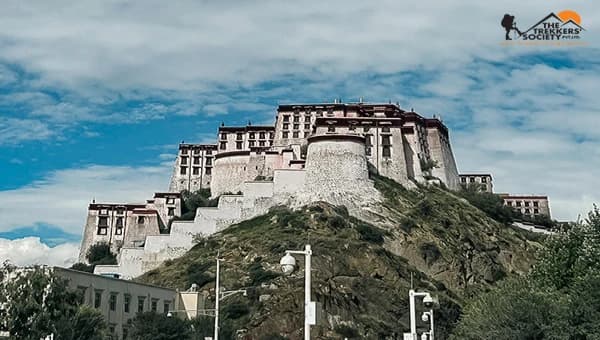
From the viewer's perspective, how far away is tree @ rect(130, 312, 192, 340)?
162ft

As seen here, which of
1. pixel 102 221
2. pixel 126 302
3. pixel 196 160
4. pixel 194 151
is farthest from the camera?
pixel 194 151

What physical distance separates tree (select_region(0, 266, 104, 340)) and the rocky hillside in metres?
15.2

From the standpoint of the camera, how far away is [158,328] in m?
49.6

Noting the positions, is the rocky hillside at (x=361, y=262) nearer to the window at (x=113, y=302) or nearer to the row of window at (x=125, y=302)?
the row of window at (x=125, y=302)

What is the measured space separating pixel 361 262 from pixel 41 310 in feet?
145

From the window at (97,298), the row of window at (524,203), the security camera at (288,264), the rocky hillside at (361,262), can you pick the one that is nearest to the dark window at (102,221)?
the rocky hillside at (361,262)

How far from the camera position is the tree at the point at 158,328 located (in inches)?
1948

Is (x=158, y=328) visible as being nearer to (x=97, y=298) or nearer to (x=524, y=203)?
(x=97, y=298)

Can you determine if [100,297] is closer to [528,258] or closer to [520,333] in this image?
[520,333]

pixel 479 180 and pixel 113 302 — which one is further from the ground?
pixel 479 180

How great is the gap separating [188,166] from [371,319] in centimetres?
6447

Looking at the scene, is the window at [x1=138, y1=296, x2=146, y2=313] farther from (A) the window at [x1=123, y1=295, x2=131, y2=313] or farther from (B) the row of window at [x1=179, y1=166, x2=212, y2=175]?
(B) the row of window at [x1=179, y1=166, x2=212, y2=175]

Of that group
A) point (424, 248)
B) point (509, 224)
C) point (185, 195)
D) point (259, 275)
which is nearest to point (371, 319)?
point (259, 275)

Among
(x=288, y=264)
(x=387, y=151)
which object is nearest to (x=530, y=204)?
(x=387, y=151)
